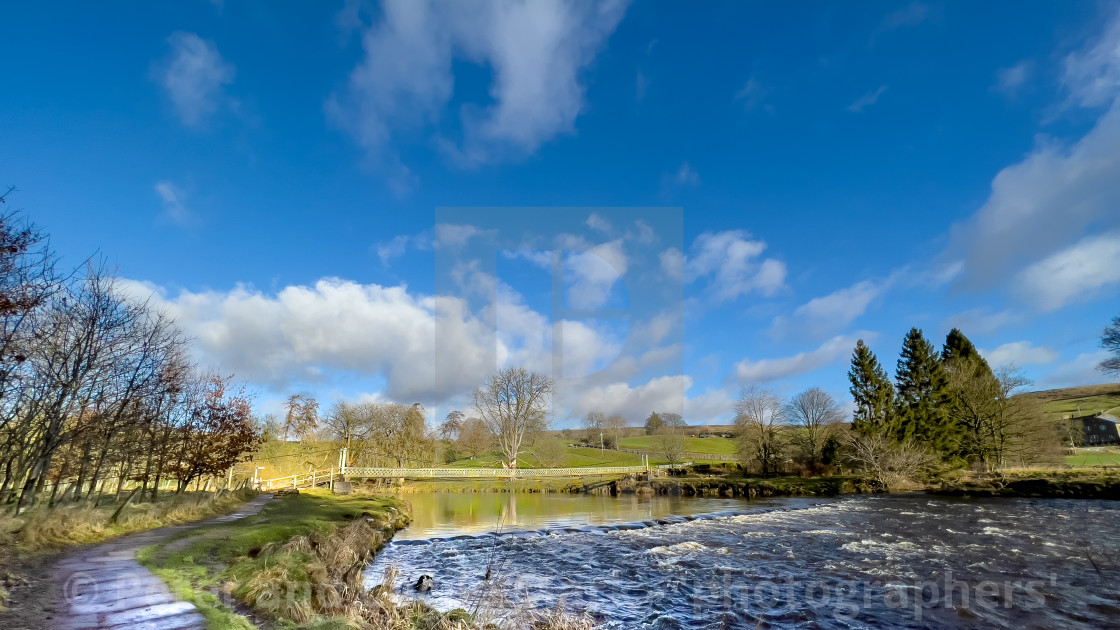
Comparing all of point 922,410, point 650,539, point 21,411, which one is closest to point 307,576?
point 21,411

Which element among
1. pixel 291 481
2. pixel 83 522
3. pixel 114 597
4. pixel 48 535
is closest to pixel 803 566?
pixel 114 597

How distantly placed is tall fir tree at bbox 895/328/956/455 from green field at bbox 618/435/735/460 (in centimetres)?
3938

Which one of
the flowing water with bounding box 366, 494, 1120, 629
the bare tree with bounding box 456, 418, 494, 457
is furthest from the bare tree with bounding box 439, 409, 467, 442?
the flowing water with bounding box 366, 494, 1120, 629

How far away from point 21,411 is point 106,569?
6.86 meters

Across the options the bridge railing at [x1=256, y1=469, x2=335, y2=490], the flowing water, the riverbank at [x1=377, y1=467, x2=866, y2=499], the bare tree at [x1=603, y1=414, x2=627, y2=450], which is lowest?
the riverbank at [x1=377, y1=467, x2=866, y2=499]

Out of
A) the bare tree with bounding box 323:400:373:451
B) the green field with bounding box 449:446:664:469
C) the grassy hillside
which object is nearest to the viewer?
the bare tree with bounding box 323:400:373:451

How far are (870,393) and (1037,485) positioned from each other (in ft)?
49.8

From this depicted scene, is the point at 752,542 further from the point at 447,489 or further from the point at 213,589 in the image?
the point at 447,489

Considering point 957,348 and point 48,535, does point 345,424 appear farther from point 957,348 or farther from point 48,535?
point 957,348

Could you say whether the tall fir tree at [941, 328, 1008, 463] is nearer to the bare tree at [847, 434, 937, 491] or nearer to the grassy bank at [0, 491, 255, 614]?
the bare tree at [847, 434, 937, 491]

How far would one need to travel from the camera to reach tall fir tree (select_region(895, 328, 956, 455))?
39.9 meters

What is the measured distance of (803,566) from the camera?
1303cm

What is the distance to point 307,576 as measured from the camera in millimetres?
10156

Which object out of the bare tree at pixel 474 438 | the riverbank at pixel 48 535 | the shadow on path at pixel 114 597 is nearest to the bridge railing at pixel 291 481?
the riverbank at pixel 48 535
